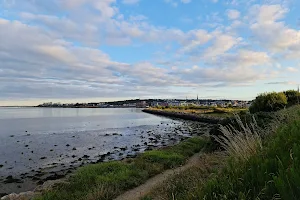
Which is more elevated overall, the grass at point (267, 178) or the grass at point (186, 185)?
the grass at point (267, 178)

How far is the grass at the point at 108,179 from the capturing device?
941cm

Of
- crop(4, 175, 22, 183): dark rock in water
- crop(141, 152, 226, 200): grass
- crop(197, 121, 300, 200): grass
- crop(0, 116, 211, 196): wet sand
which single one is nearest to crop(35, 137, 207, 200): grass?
crop(141, 152, 226, 200): grass

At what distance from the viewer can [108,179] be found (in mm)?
11188

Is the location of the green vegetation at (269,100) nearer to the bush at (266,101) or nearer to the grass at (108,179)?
the bush at (266,101)

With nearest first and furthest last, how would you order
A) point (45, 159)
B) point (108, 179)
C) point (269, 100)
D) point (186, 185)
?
point (186, 185), point (108, 179), point (45, 159), point (269, 100)

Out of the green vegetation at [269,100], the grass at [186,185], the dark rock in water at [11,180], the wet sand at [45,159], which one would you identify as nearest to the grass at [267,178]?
the grass at [186,185]

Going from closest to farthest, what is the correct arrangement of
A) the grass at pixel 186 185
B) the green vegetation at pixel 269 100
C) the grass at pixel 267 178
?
the grass at pixel 267 178 → the grass at pixel 186 185 → the green vegetation at pixel 269 100

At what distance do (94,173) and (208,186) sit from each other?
9013mm

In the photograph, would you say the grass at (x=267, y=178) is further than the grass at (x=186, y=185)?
No

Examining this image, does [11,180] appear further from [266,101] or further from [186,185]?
[266,101]

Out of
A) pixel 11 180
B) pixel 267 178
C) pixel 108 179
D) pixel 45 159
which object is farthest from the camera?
pixel 45 159

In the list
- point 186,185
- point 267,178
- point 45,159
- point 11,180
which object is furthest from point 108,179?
point 45,159

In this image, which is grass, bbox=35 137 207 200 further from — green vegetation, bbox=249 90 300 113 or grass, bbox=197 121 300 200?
green vegetation, bbox=249 90 300 113

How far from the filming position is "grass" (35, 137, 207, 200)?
941 centimetres
